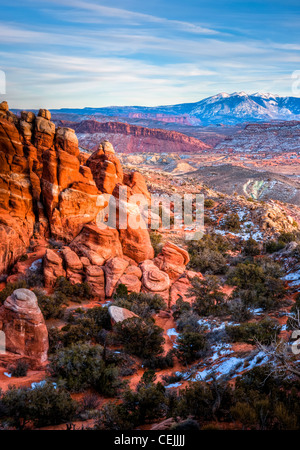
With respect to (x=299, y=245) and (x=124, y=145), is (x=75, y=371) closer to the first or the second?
(x=299, y=245)

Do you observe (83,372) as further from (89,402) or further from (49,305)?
(49,305)

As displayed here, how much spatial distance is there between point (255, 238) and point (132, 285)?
1605 centimetres

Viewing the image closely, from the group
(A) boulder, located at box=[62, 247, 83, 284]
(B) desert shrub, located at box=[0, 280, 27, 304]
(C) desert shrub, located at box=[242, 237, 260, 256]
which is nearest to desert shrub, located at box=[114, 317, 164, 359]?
(A) boulder, located at box=[62, 247, 83, 284]

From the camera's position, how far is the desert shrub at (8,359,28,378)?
1093 centimetres

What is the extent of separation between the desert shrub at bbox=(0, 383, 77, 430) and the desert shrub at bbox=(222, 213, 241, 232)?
2603 centimetres

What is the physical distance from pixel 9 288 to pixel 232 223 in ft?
76.6

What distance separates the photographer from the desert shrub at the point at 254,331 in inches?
430

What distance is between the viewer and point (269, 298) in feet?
51.5

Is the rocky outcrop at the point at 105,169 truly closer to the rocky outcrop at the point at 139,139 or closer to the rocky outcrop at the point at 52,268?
the rocky outcrop at the point at 52,268

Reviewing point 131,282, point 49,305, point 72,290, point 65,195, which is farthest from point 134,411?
point 65,195

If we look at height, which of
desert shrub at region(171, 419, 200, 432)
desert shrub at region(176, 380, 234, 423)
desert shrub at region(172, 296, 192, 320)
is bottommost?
desert shrub at region(172, 296, 192, 320)

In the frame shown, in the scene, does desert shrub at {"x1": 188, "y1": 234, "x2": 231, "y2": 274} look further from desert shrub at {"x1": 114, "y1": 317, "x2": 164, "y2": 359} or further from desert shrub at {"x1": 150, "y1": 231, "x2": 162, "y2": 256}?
desert shrub at {"x1": 114, "y1": 317, "x2": 164, "y2": 359}

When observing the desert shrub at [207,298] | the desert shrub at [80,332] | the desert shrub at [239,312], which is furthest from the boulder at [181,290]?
the desert shrub at [80,332]

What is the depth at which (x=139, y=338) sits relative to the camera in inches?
511
